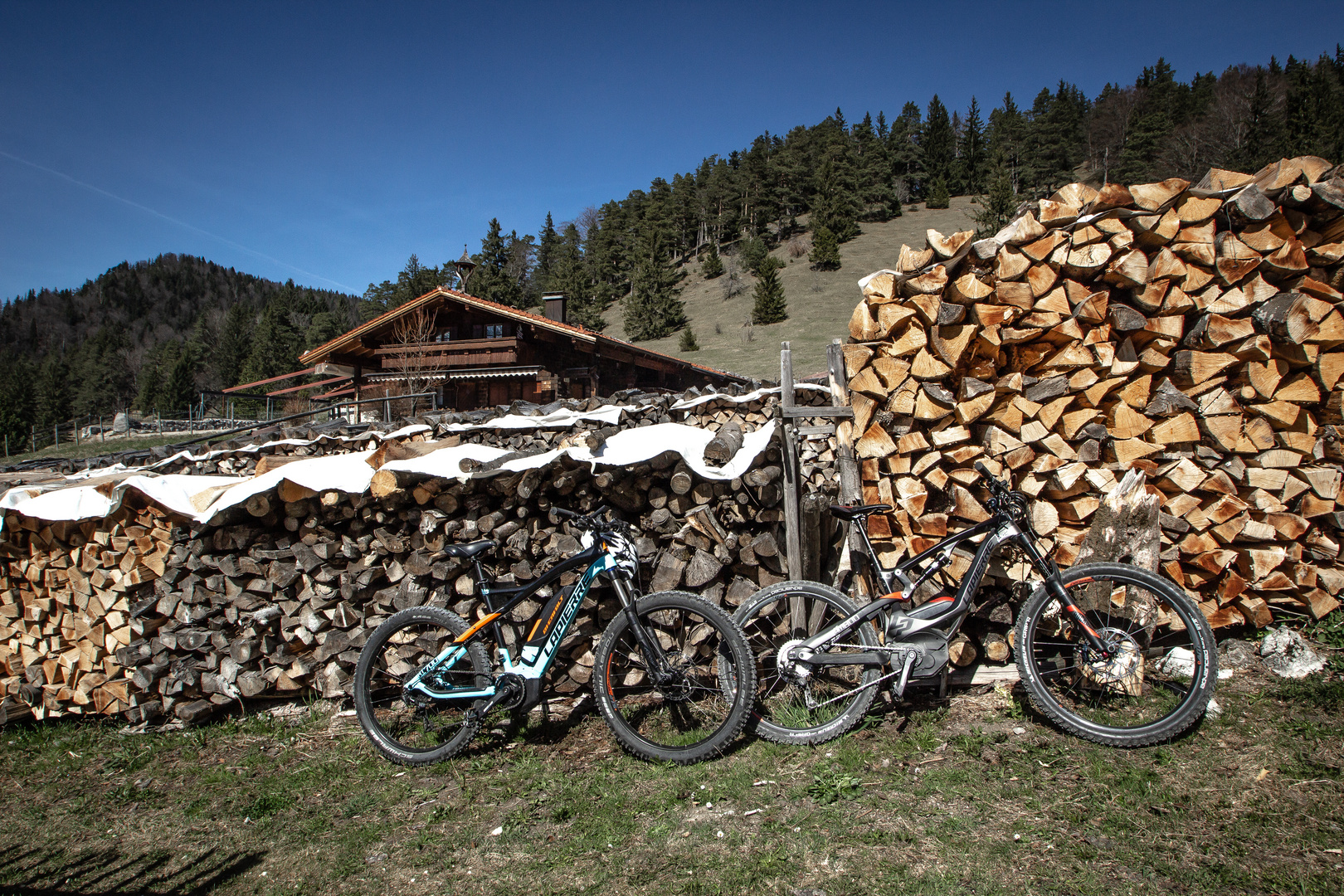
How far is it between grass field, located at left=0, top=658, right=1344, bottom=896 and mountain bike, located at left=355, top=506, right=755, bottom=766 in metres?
0.16

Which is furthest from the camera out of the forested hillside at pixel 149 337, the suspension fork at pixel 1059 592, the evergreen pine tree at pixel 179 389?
the forested hillside at pixel 149 337

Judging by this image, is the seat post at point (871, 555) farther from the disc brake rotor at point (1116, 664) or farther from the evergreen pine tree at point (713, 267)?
the evergreen pine tree at point (713, 267)

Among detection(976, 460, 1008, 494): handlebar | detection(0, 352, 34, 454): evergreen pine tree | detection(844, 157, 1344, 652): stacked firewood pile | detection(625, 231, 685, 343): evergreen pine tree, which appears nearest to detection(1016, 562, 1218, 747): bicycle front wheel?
detection(844, 157, 1344, 652): stacked firewood pile

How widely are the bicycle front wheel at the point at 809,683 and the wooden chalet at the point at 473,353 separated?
12.9 metres

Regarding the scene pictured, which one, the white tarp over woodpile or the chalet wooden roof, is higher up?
the chalet wooden roof

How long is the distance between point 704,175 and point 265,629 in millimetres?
83011

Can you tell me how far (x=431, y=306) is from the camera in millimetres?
16781

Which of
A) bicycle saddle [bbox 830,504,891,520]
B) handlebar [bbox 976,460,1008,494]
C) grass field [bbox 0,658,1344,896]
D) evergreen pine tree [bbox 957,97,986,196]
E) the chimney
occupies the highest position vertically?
evergreen pine tree [bbox 957,97,986,196]

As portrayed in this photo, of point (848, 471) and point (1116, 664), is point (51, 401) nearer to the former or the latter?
point (848, 471)

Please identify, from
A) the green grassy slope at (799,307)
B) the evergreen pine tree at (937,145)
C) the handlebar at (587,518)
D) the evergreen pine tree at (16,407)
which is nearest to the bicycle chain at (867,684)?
the handlebar at (587,518)

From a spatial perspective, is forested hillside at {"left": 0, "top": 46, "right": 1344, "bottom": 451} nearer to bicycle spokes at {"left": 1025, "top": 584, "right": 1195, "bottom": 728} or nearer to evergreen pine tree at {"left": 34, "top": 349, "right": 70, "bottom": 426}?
→ evergreen pine tree at {"left": 34, "top": 349, "right": 70, "bottom": 426}

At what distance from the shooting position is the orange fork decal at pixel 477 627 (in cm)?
343

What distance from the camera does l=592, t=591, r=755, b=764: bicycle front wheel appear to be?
3.12m

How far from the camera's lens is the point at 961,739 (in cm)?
310
